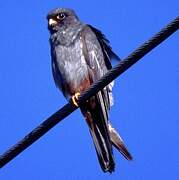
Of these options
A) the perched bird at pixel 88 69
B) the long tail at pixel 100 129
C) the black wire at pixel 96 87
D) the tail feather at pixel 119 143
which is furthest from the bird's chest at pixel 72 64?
the black wire at pixel 96 87

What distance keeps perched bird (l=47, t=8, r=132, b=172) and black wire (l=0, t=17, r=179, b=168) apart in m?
1.30

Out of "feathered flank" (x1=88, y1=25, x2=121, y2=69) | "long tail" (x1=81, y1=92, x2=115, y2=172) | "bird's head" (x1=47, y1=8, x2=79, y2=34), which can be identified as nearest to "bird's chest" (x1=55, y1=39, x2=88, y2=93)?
"feathered flank" (x1=88, y1=25, x2=121, y2=69)

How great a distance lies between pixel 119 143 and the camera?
20.0 feet

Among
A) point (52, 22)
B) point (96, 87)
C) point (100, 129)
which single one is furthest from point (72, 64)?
point (96, 87)

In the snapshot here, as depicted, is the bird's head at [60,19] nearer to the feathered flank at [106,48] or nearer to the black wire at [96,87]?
the feathered flank at [106,48]

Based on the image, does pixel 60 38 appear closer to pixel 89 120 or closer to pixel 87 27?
pixel 87 27

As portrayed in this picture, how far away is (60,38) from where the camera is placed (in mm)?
7453

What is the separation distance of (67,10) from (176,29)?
4.41 meters

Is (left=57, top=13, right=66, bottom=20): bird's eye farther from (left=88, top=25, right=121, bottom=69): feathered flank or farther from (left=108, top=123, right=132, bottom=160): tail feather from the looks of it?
(left=108, top=123, right=132, bottom=160): tail feather

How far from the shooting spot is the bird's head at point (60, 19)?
7.90m

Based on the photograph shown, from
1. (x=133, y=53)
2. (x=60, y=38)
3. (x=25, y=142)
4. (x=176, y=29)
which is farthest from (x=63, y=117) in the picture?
(x=60, y=38)

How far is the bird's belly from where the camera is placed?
6.84 metres

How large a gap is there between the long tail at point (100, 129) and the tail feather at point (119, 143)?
86 mm

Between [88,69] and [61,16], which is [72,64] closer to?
[88,69]
